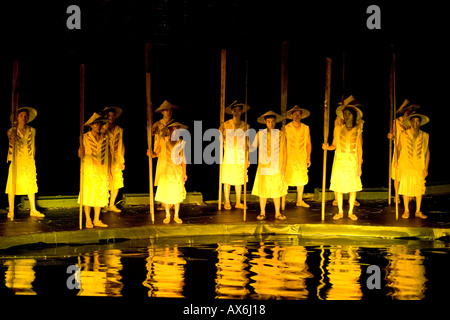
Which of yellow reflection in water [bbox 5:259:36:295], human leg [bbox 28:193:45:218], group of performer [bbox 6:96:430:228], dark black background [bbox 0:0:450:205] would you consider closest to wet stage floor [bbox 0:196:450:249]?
human leg [bbox 28:193:45:218]

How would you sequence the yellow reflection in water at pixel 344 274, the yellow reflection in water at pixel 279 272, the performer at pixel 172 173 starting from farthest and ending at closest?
the performer at pixel 172 173 < the yellow reflection in water at pixel 279 272 < the yellow reflection in water at pixel 344 274

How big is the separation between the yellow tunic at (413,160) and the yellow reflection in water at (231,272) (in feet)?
9.06

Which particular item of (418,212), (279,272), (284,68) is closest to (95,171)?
(284,68)

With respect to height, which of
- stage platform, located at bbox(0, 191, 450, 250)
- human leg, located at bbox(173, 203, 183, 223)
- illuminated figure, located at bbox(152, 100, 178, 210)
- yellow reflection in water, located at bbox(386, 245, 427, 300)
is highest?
illuminated figure, located at bbox(152, 100, 178, 210)

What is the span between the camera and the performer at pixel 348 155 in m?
10.3

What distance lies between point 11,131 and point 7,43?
1.87 metres

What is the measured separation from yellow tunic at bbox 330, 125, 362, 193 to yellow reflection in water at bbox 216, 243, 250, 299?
191cm

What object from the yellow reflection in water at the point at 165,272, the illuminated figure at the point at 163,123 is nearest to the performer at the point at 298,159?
the illuminated figure at the point at 163,123

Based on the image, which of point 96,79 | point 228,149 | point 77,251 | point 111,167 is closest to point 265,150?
point 228,149

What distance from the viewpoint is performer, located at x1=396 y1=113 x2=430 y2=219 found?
10422 mm

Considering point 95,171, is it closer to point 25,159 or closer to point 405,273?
point 25,159

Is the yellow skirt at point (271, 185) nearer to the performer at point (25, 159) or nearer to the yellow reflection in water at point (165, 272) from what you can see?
the yellow reflection in water at point (165, 272)

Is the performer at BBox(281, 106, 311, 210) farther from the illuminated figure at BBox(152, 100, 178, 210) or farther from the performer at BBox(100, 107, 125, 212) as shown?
the performer at BBox(100, 107, 125, 212)
